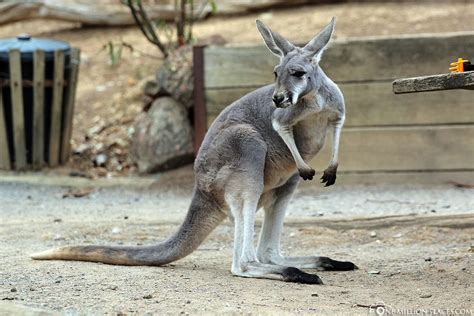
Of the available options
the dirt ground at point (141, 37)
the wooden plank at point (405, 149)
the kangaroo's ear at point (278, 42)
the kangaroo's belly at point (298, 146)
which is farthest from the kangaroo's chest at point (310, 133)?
the dirt ground at point (141, 37)

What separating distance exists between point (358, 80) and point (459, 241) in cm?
223

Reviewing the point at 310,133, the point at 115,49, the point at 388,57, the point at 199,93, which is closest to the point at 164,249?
the point at 310,133

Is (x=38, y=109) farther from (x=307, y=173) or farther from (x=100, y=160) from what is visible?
(x=307, y=173)

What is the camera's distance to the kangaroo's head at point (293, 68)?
4.32 metres

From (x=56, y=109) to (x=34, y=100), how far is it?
0.83 ft

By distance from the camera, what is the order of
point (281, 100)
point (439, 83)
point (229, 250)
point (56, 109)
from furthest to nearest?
point (56, 109), point (229, 250), point (281, 100), point (439, 83)

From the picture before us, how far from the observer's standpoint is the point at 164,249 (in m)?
4.79

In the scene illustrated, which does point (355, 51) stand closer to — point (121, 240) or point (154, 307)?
point (121, 240)

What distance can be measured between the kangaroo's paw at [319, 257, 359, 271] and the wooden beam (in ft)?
4.05

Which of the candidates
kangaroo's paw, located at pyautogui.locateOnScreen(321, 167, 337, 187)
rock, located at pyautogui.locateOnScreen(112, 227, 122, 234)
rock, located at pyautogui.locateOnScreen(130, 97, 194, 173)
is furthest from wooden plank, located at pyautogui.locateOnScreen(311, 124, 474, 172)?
kangaroo's paw, located at pyautogui.locateOnScreen(321, 167, 337, 187)

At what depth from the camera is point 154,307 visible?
3.73 m

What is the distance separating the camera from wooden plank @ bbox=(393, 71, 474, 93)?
3.73 m

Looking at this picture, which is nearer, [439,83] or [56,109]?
[439,83]

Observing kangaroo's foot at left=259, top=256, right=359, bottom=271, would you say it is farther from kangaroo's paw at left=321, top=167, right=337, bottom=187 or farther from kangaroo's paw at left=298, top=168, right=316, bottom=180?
kangaroo's paw at left=298, top=168, right=316, bottom=180
